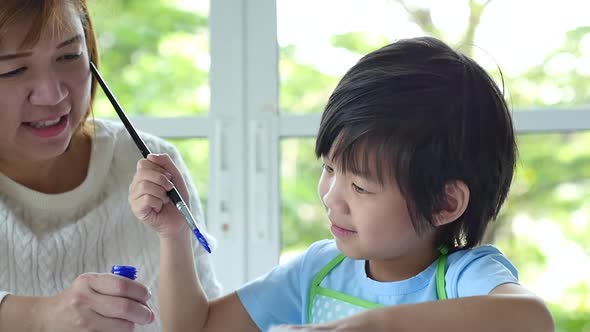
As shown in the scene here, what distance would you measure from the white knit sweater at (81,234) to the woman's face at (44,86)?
0.40 ft

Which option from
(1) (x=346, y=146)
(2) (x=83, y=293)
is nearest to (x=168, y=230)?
(2) (x=83, y=293)

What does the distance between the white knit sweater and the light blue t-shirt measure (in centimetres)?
22

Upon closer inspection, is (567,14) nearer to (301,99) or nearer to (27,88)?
(301,99)

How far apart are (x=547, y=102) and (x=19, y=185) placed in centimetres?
136

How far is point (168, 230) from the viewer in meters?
1.35

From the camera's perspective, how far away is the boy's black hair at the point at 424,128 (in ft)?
3.91

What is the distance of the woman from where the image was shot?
1.37 metres

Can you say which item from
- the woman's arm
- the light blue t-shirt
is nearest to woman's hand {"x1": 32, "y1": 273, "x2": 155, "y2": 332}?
the woman's arm

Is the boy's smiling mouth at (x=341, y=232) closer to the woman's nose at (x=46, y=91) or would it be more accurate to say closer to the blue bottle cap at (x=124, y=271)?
the blue bottle cap at (x=124, y=271)

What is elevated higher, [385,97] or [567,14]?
[567,14]

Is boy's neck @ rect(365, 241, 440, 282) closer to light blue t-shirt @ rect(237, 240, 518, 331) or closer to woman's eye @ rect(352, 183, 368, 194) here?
light blue t-shirt @ rect(237, 240, 518, 331)

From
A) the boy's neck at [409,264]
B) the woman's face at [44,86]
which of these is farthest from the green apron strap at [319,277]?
the woman's face at [44,86]

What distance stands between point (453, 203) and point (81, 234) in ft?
2.39

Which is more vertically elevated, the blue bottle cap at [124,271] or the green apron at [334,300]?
the blue bottle cap at [124,271]
